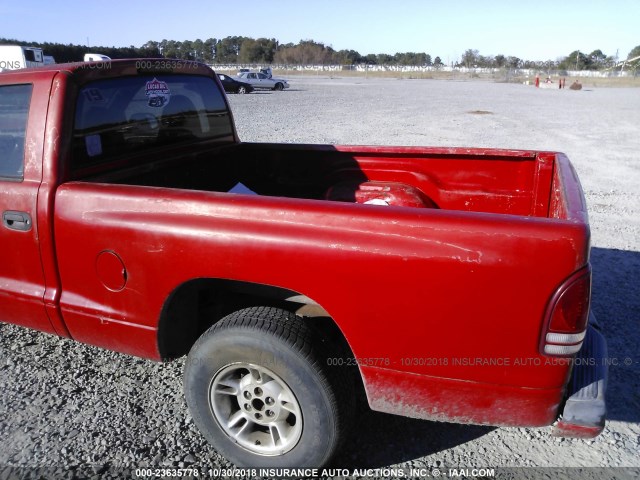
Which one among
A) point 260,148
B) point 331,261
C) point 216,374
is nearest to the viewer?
point 331,261

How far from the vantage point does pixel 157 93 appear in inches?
136

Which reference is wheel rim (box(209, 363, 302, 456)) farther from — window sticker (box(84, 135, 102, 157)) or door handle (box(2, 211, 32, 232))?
window sticker (box(84, 135, 102, 157))

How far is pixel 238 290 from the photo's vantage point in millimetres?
2537

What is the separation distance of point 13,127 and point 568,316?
3028mm

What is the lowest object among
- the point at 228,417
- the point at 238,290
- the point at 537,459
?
Result: the point at 537,459

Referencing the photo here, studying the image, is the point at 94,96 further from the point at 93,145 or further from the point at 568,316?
the point at 568,316

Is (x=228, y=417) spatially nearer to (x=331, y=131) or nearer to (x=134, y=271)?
(x=134, y=271)

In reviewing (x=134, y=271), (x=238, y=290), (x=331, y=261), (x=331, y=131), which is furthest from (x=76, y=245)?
(x=331, y=131)

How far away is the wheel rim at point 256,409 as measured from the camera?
2.35m

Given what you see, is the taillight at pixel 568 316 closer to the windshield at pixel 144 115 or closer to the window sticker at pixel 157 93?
the windshield at pixel 144 115

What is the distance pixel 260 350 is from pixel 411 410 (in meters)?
0.71

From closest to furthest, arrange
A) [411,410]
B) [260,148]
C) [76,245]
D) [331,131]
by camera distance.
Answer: [411,410]
[76,245]
[260,148]
[331,131]

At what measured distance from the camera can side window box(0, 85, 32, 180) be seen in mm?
2844

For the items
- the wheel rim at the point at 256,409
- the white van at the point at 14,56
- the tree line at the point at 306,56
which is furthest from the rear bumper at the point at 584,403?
the tree line at the point at 306,56
